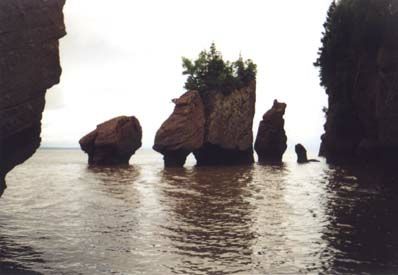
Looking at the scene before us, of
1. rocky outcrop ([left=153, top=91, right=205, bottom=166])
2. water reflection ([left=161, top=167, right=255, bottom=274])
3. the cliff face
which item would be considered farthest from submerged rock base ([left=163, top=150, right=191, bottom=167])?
water reflection ([left=161, top=167, right=255, bottom=274])

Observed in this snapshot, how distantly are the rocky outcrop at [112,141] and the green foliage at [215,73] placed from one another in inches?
365

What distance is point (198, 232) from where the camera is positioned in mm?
13453

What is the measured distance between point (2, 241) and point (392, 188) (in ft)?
70.8

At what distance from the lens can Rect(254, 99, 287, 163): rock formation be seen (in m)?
60.3

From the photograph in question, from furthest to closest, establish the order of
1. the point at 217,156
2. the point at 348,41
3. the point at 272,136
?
the point at 272,136 → the point at 348,41 → the point at 217,156

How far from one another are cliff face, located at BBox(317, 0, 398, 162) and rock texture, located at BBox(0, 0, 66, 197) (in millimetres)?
35467

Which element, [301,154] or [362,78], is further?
[301,154]

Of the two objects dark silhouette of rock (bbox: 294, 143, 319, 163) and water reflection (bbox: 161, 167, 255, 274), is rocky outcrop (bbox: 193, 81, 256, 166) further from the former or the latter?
water reflection (bbox: 161, 167, 255, 274)

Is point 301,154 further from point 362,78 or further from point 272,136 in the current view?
point 362,78

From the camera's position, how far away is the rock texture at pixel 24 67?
12.9 meters

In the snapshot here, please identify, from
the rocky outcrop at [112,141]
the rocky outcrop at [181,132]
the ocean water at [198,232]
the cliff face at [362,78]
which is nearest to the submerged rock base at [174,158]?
the rocky outcrop at [181,132]

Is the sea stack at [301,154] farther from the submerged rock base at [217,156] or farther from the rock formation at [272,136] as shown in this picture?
the submerged rock base at [217,156]

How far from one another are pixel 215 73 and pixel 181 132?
11344 millimetres

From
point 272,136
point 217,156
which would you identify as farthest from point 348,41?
point 217,156
